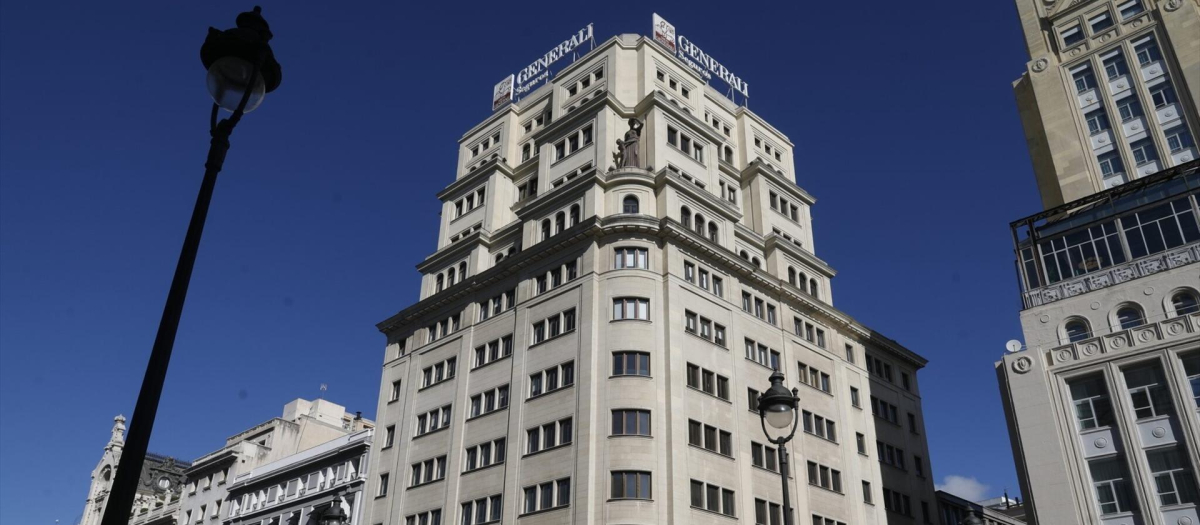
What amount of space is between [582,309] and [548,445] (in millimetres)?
8528

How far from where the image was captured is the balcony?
46.1m

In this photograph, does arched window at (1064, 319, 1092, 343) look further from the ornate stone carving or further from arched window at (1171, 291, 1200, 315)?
arched window at (1171, 291, 1200, 315)

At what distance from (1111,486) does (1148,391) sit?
493cm

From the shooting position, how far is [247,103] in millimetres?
10523

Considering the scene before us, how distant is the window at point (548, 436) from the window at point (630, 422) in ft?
9.58

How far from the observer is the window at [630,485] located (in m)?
47.9

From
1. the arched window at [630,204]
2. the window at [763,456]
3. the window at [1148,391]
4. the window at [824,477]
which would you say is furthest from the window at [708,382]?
the window at [1148,391]

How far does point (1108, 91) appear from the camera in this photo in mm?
61250

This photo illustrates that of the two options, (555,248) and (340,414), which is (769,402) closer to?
(555,248)

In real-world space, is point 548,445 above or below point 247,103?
above

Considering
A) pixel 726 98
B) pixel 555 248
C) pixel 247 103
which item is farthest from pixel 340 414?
pixel 247 103

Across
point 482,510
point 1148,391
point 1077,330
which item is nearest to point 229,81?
point 1148,391

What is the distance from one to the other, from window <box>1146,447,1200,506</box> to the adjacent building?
168ft

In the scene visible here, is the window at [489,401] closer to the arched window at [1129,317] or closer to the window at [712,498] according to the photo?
the window at [712,498]
